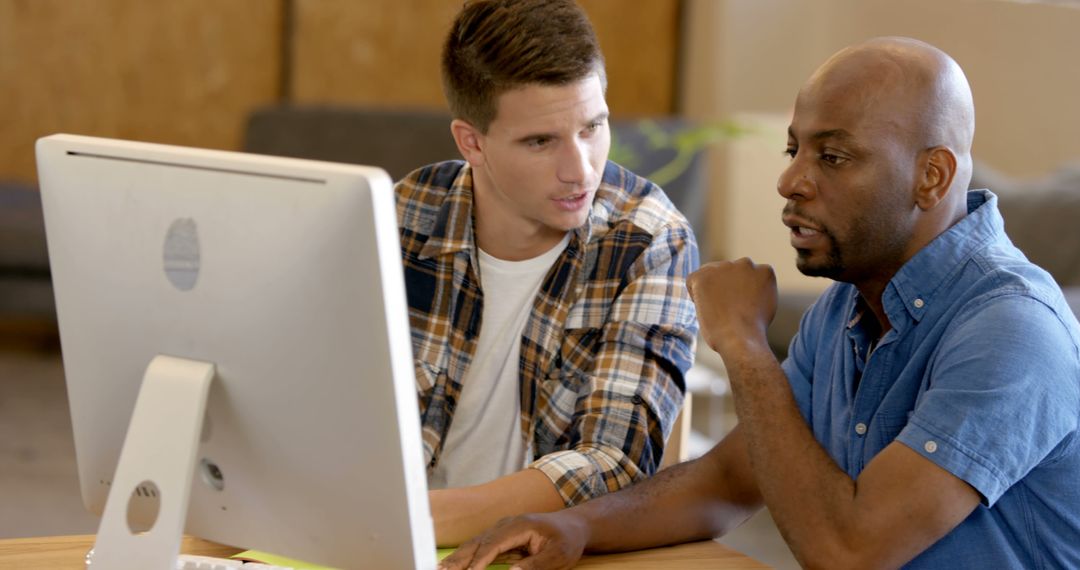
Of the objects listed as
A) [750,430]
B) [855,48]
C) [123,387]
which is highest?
[855,48]

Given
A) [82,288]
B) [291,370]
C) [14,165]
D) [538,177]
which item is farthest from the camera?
[14,165]

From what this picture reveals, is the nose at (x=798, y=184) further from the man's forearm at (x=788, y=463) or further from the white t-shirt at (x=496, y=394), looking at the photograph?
the white t-shirt at (x=496, y=394)

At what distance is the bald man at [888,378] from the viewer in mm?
1316

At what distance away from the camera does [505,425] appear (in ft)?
6.07

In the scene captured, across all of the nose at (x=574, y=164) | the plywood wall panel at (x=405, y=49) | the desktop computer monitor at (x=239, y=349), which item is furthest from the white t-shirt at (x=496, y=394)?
the plywood wall panel at (x=405, y=49)

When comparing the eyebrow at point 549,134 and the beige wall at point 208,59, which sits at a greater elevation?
the eyebrow at point 549,134

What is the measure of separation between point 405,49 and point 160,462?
484 centimetres

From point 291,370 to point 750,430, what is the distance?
1.85 feet

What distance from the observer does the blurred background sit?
15.1 feet

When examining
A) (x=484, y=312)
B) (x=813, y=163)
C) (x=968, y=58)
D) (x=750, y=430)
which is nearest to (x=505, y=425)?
(x=484, y=312)

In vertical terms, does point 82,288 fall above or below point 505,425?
above

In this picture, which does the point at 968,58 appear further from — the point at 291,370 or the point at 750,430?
the point at 291,370

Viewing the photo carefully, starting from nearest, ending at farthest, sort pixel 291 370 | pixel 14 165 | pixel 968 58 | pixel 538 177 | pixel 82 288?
pixel 291 370 < pixel 82 288 < pixel 538 177 < pixel 968 58 < pixel 14 165

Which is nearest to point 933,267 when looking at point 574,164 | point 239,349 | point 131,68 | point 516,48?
point 574,164
